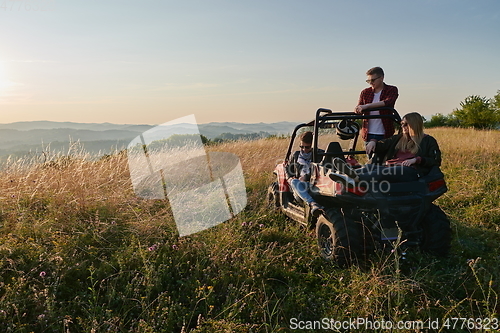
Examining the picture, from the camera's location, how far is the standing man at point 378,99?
18.1ft

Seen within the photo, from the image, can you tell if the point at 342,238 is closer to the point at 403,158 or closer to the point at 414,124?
the point at 403,158

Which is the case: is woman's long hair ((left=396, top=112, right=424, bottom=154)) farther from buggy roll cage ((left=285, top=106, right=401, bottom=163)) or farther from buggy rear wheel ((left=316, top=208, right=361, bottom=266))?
buggy rear wheel ((left=316, top=208, right=361, bottom=266))

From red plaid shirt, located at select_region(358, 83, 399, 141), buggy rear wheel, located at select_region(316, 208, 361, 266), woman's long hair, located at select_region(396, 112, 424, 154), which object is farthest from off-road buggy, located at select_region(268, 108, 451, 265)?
red plaid shirt, located at select_region(358, 83, 399, 141)

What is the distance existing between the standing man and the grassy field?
5.82ft

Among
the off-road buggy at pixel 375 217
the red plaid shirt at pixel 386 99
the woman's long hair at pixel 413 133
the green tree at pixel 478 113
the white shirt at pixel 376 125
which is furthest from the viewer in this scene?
the green tree at pixel 478 113

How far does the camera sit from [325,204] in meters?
4.51

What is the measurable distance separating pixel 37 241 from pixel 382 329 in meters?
3.82

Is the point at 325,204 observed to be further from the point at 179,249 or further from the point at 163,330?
the point at 163,330

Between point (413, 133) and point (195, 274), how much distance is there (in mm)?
3010

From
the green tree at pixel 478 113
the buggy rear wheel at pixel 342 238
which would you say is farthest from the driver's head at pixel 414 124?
the green tree at pixel 478 113

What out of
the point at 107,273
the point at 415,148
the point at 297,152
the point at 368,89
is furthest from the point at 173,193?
the point at 415,148

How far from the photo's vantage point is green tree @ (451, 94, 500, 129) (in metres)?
32.3

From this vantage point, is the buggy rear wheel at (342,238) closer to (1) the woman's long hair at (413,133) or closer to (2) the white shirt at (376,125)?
(1) the woman's long hair at (413,133)

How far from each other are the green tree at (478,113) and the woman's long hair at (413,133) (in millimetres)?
32563
